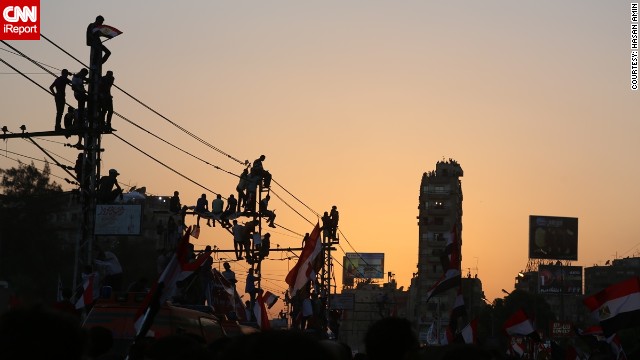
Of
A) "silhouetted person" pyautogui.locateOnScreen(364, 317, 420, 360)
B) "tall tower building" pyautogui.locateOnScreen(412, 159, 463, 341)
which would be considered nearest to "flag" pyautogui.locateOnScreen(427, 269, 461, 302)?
"silhouetted person" pyautogui.locateOnScreen(364, 317, 420, 360)

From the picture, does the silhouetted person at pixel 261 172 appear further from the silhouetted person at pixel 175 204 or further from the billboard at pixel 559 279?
the billboard at pixel 559 279

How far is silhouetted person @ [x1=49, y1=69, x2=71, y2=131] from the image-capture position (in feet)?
77.8

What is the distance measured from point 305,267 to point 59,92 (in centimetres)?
666

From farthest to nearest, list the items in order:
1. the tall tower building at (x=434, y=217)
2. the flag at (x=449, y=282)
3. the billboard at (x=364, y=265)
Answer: the tall tower building at (x=434, y=217)
the billboard at (x=364, y=265)
the flag at (x=449, y=282)

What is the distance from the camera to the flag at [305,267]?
2636 centimetres

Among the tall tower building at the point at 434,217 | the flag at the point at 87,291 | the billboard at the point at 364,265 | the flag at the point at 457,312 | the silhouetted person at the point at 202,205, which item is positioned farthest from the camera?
the tall tower building at the point at 434,217

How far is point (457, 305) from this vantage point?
69.9ft

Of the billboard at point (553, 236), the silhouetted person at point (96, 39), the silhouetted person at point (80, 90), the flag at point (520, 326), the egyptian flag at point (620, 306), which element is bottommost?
the flag at point (520, 326)

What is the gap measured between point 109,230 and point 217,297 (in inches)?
369

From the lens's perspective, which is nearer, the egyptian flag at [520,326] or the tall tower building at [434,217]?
the egyptian flag at [520,326]

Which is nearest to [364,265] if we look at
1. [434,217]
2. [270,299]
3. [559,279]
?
[434,217]

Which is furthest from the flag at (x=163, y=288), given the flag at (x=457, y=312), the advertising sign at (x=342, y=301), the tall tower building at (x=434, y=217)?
the tall tower building at (x=434, y=217)

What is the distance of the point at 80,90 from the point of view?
77.2 feet

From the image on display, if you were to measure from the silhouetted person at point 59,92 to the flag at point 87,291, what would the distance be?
3.29 meters
